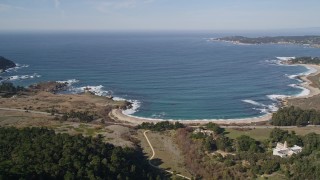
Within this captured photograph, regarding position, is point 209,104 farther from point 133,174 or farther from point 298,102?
point 133,174

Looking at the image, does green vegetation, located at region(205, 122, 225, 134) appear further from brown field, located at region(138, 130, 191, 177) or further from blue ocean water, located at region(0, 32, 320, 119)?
blue ocean water, located at region(0, 32, 320, 119)

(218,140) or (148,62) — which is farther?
(148,62)

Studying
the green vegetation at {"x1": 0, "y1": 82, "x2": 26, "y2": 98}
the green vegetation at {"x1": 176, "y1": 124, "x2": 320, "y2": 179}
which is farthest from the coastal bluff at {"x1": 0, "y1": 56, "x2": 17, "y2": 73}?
the green vegetation at {"x1": 176, "y1": 124, "x2": 320, "y2": 179}

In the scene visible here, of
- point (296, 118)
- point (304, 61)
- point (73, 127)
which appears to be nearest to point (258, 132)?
point (296, 118)

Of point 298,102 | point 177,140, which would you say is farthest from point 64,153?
point 298,102

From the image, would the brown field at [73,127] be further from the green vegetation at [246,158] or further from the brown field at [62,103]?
the green vegetation at [246,158]

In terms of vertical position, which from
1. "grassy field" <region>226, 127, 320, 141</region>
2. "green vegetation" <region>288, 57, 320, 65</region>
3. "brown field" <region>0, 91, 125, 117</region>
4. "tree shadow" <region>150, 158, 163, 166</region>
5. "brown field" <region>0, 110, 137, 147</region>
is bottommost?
"brown field" <region>0, 91, 125, 117</region>
